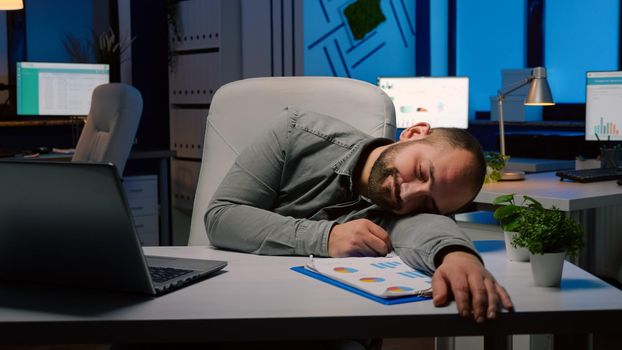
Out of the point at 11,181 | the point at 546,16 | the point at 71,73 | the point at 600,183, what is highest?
the point at 546,16

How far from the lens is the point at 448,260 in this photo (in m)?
1.20

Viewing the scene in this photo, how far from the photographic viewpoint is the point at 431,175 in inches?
59.1

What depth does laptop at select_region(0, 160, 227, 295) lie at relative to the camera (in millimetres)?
1068

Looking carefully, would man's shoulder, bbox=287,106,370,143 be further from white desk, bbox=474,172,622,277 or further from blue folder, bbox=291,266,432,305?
white desk, bbox=474,172,622,277

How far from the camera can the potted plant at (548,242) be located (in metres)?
1.21

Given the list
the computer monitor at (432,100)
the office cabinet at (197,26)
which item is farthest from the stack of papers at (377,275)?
the office cabinet at (197,26)

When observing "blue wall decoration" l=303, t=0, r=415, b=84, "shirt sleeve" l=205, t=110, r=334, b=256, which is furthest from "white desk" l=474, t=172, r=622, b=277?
"blue wall decoration" l=303, t=0, r=415, b=84

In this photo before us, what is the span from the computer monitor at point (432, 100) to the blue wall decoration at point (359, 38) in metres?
0.89

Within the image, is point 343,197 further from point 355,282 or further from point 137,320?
point 137,320

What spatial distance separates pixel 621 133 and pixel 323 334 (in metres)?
3.20

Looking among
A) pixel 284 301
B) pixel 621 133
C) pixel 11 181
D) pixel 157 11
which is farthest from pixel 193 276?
pixel 157 11

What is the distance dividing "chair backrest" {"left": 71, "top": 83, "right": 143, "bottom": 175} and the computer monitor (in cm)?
155

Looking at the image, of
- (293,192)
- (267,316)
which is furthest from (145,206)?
(267,316)

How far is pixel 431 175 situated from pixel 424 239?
7.5 inches
